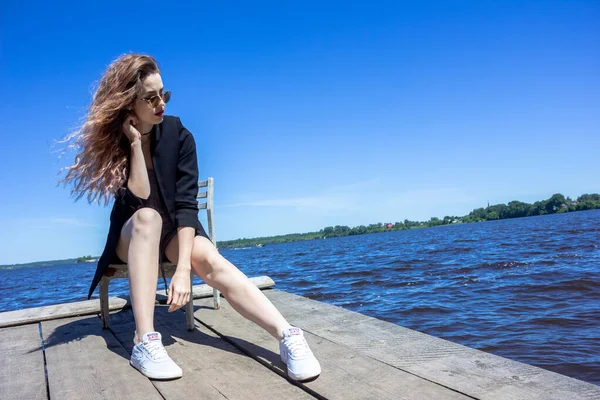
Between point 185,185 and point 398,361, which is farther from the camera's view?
point 185,185

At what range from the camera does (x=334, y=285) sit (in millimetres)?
8570

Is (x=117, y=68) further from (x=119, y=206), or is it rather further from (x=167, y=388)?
(x=167, y=388)

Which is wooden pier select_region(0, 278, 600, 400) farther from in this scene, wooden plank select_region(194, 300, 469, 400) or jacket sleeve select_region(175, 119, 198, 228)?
jacket sleeve select_region(175, 119, 198, 228)

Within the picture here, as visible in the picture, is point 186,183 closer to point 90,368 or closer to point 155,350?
point 155,350

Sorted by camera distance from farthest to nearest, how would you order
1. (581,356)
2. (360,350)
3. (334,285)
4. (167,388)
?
(334,285) < (581,356) < (360,350) < (167,388)

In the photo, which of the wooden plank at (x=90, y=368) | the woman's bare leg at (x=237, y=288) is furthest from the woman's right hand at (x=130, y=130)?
the wooden plank at (x=90, y=368)

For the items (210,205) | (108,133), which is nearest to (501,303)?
(210,205)

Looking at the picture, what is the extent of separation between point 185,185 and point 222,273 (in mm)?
584

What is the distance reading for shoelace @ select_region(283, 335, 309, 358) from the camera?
1.90 m

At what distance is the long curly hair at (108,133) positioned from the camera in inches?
89.6

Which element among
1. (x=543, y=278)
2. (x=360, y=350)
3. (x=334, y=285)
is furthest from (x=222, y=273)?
(x=543, y=278)

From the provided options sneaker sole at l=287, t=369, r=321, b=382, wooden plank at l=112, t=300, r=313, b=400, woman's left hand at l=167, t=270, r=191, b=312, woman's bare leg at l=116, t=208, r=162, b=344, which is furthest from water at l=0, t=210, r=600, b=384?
woman's bare leg at l=116, t=208, r=162, b=344

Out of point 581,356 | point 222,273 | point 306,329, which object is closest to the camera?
point 222,273

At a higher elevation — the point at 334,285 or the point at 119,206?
the point at 119,206
